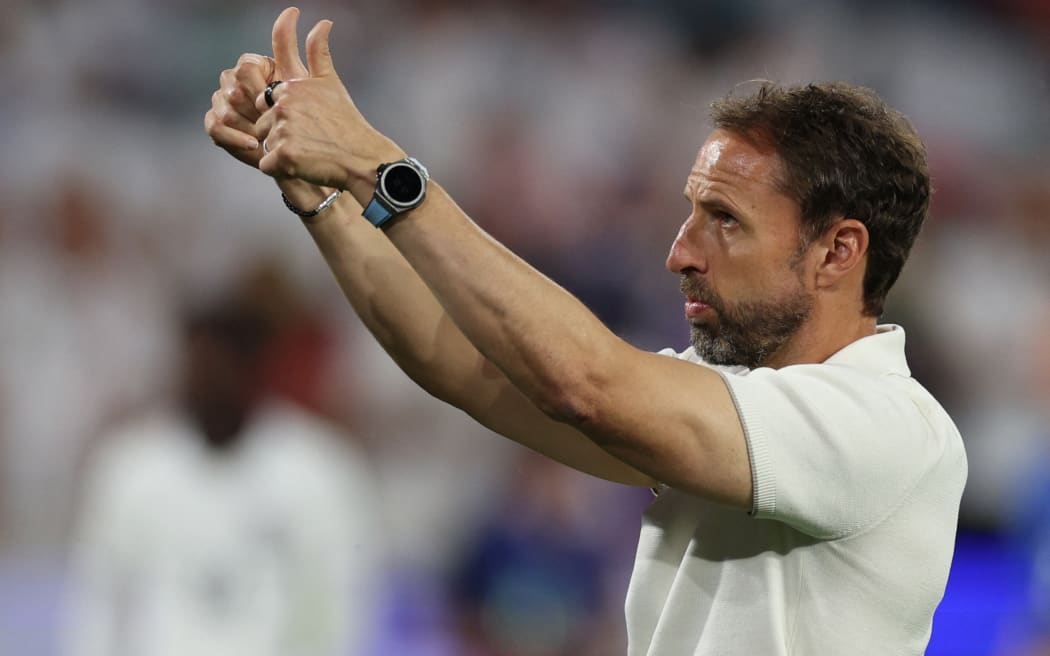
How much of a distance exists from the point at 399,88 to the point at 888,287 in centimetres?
367

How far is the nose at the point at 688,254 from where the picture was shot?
2.10 m

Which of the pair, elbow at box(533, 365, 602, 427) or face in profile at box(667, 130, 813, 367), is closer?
elbow at box(533, 365, 602, 427)

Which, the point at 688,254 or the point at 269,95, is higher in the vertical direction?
the point at 688,254

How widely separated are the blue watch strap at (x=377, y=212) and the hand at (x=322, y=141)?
2 centimetres

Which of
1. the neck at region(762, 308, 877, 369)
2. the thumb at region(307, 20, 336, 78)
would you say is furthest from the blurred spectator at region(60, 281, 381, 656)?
the thumb at region(307, 20, 336, 78)

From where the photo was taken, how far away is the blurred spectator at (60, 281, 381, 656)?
12.4ft

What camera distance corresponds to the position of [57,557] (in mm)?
4539

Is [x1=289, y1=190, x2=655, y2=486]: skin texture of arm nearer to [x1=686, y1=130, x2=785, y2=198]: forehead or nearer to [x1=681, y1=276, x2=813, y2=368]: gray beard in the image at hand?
[x1=681, y1=276, x2=813, y2=368]: gray beard

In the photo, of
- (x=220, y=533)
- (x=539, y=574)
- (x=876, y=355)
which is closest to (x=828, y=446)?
(x=876, y=355)

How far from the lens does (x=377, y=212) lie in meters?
1.67

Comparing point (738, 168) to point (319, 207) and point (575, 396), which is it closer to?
point (575, 396)

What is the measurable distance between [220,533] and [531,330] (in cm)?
242

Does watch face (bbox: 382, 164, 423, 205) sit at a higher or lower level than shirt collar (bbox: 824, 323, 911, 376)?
lower

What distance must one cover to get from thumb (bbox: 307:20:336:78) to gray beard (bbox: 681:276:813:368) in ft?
2.26
